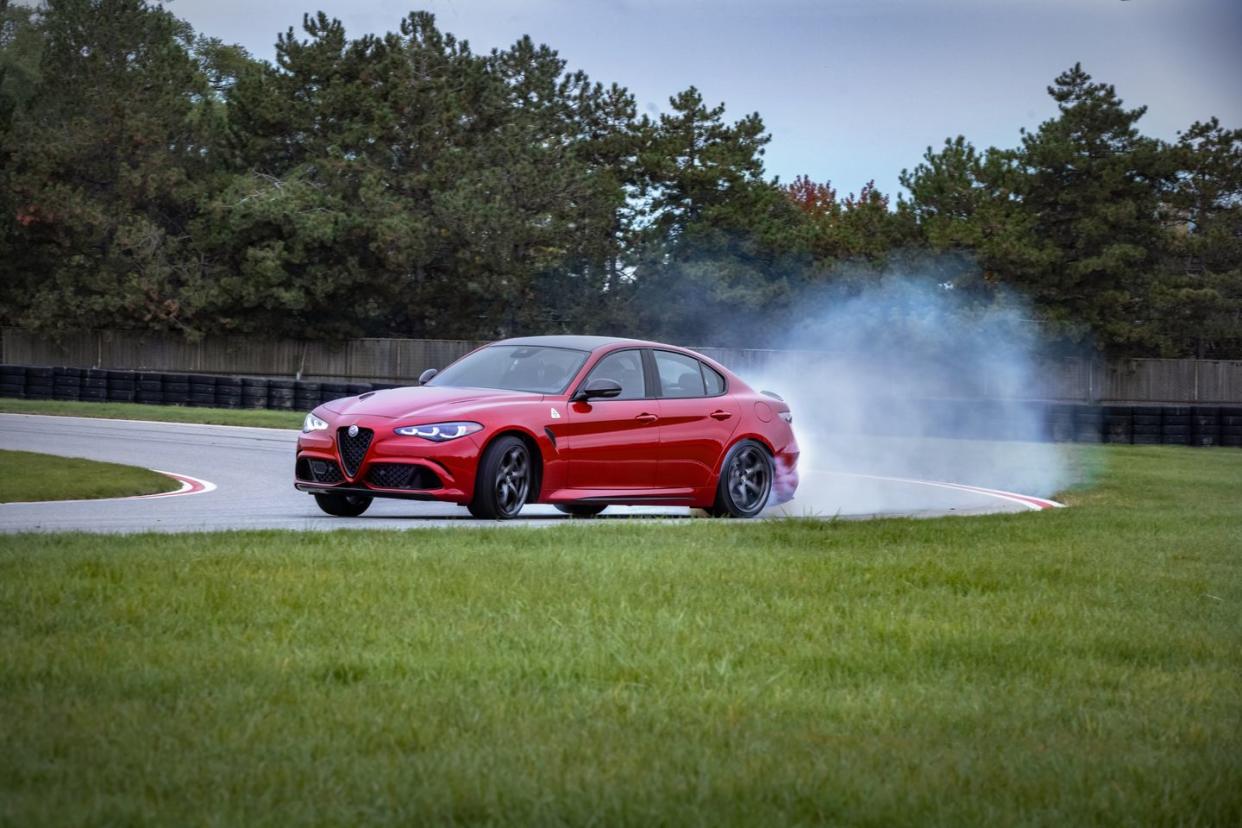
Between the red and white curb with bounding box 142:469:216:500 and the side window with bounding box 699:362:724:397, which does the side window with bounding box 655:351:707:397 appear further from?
the red and white curb with bounding box 142:469:216:500

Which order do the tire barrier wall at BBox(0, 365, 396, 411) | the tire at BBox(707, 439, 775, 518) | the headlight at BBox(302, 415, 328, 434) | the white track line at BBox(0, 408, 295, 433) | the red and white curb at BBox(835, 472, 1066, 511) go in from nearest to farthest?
1. the headlight at BBox(302, 415, 328, 434)
2. the tire at BBox(707, 439, 775, 518)
3. the red and white curb at BBox(835, 472, 1066, 511)
4. the white track line at BBox(0, 408, 295, 433)
5. the tire barrier wall at BBox(0, 365, 396, 411)

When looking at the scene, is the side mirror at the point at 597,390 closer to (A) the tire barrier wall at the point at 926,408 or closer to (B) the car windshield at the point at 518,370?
(B) the car windshield at the point at 518,370

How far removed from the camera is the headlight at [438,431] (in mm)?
12258

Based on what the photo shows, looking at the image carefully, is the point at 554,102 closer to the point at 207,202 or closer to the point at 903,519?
the point at 207,202

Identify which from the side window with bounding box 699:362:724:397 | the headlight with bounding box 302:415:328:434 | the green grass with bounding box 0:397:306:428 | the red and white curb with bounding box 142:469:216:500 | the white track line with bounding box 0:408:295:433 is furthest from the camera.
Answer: the green grass with bounding box 0:397:306:428

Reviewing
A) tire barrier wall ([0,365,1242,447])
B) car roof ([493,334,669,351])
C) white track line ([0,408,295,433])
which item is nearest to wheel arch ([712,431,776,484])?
car roof ([493,334,669,351])

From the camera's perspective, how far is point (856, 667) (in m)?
6.30

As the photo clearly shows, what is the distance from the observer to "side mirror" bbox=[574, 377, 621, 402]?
13.1m

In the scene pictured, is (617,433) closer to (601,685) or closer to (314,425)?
(314,425)

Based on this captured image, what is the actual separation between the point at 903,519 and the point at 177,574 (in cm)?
679

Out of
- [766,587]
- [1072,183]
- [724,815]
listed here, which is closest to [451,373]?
[766,587]

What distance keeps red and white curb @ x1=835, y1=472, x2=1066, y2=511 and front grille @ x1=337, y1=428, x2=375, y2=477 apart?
7.83m

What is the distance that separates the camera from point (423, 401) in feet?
41.5

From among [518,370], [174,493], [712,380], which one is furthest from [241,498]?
[712,380]
